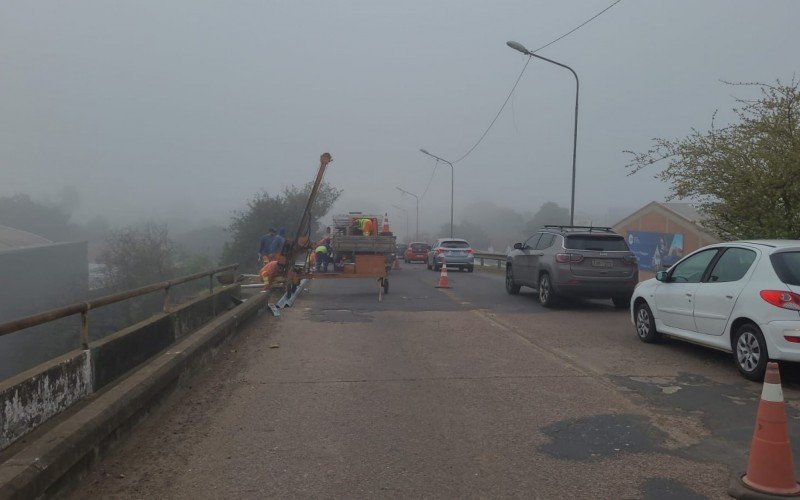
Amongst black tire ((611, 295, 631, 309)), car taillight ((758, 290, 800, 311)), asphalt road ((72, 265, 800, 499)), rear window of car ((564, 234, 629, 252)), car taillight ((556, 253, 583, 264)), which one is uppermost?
rear window of car ((564, 234, 629, 252))

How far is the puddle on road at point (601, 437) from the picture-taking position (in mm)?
4934

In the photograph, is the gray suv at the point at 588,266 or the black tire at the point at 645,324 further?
the gray suv at the point at 588,266

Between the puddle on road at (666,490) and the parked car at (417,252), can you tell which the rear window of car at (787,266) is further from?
the parked car at (417,252)

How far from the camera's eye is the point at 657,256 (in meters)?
21.7

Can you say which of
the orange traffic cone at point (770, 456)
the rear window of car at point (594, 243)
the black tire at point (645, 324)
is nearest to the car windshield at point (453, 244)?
the rear window of car at point (594, 243)

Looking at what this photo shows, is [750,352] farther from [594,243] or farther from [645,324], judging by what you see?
[594,243]

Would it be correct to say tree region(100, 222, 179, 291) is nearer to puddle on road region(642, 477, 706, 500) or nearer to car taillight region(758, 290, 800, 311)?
car taillight region(758, 290, 800, 311)

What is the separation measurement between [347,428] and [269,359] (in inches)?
131

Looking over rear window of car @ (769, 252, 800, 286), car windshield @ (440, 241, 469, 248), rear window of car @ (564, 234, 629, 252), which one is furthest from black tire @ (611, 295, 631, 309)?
car windshield @ (440, 241, 469, 248)

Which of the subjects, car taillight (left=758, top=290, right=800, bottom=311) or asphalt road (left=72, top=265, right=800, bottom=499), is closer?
asphalt road (left=72, top=265, right=800, bottom=499)

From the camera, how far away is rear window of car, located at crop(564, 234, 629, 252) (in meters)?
13.6

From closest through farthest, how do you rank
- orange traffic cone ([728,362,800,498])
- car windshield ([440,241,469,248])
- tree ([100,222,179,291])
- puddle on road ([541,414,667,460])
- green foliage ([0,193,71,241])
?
orange traffic cone ([728,362,800,498]) < puddle on road ([541,414,667,460]) < car windshield ([440,241,469,248]) < tree ([100,222,179,291]) < green foliage ([0,193,71,241])

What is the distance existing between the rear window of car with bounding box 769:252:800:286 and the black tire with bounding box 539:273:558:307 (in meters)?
6.80

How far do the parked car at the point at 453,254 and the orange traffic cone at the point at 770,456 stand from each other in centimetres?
2440
